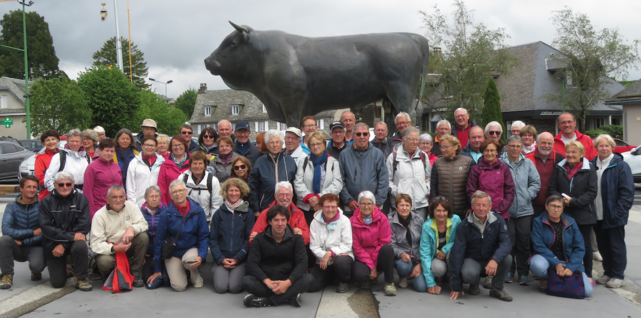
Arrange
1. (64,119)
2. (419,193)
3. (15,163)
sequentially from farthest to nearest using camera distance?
1. (64,119)
2. (15,163)
3. (419,193)

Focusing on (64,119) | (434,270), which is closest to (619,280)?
(434,270)

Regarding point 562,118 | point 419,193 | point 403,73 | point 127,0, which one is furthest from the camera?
point 127,0

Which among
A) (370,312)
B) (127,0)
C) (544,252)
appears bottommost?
(370,312)

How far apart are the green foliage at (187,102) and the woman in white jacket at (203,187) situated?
8187 cm

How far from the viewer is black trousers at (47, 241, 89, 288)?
5016 mm

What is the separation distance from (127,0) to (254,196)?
44.6 meters

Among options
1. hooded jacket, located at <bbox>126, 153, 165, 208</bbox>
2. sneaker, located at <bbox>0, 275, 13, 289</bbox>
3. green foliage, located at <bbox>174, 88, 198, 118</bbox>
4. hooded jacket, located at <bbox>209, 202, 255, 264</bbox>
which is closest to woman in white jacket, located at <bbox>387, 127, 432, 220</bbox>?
hooded jacket, located at <bbox>209, 202, 255, 264</bbox>

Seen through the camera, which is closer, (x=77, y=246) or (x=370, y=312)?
(x=370, y=312)

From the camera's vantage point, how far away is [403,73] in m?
6.70

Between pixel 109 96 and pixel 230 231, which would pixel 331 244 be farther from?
pixel 109 96

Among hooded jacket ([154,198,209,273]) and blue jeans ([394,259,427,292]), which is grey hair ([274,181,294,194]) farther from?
blue jeans ([394,259,427,292])

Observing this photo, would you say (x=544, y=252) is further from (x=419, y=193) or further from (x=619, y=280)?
(x=419, y=193)

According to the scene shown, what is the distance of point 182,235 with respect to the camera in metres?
5.11

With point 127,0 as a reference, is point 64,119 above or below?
below
